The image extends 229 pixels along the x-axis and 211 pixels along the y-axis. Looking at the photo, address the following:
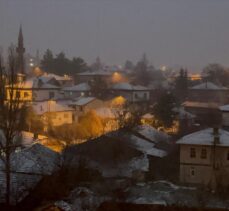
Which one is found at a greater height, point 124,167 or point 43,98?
point 43,98

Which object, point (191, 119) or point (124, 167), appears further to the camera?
point (191, 119)

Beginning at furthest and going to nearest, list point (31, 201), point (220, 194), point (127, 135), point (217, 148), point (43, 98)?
point (43, 98), point (127, 135), point (217, 148), point (220, 194), point (31, 201)

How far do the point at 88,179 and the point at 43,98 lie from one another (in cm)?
2054

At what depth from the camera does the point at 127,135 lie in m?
18.0

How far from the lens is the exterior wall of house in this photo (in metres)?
13.7

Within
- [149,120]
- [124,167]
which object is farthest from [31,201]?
[149,120]

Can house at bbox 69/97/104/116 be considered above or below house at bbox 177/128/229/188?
above

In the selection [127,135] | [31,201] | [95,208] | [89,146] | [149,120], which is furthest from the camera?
[149,120]

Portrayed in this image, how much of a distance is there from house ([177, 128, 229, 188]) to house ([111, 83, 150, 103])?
61.1ft

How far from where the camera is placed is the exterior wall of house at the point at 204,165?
44.9ft

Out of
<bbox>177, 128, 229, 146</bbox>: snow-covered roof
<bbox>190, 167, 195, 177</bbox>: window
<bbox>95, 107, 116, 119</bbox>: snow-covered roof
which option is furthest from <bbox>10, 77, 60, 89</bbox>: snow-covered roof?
<bbox>190, 167, 195, 177</bbox>: window

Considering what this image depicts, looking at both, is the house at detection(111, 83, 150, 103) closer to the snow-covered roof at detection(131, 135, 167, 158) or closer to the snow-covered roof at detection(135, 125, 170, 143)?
the snow-covered roof at detection(135, 125, 170, 143)

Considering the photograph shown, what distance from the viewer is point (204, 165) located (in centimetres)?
1404

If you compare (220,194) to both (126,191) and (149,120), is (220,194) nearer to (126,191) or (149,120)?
(126,191)
